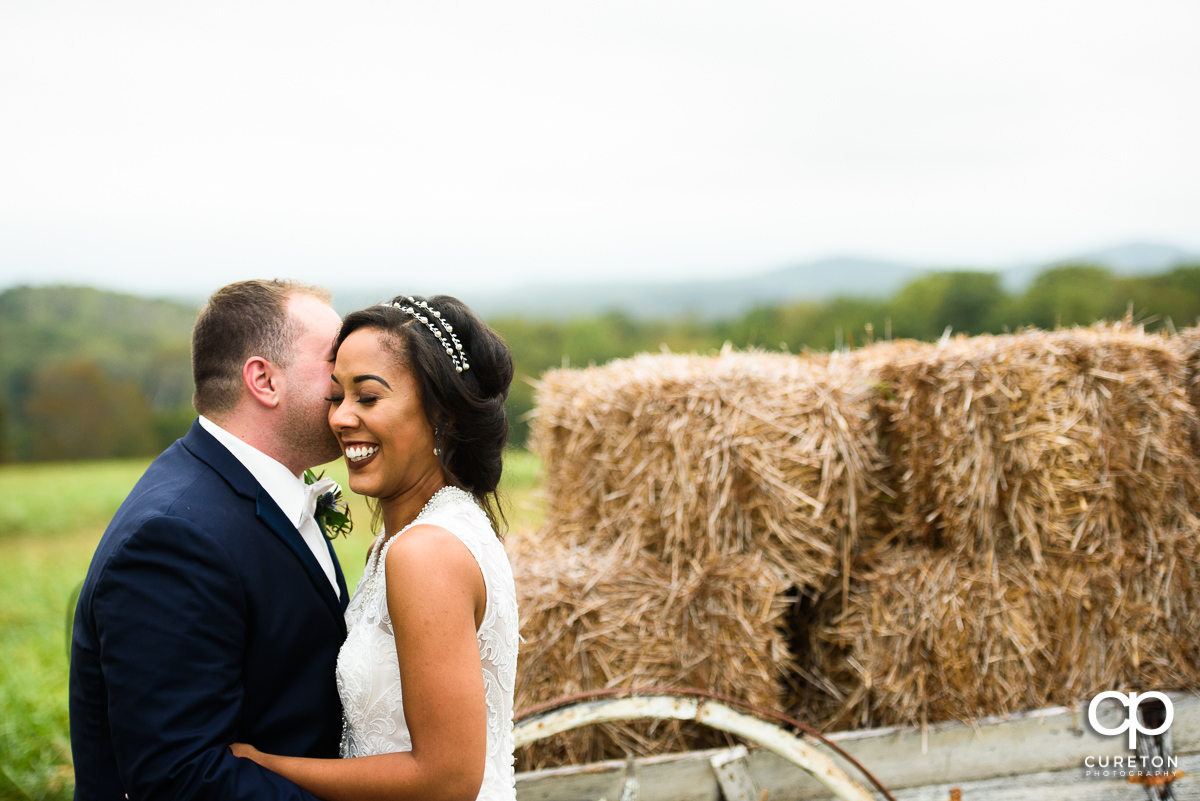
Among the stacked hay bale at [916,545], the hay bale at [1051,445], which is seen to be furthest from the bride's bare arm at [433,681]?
the hay bale at [1051,445]

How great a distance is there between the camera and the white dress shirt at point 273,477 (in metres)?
1.91

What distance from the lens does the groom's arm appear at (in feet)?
4.86

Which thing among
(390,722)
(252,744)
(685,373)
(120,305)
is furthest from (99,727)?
(120,305)

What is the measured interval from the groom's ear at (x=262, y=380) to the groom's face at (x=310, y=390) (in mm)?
31

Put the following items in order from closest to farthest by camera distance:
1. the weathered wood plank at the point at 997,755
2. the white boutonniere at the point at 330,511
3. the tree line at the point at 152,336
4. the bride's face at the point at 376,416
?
1. the bride's face at the point at 376,416
2. the white boutonniere at the point at 330,511
3. the weathered wood plank at the point at 997,755
4. the tree line at the point at 152,336

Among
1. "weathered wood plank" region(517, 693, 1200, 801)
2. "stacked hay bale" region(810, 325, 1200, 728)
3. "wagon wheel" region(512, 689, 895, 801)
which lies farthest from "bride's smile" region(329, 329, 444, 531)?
"stacked hay bale" region(810, 325, 1200, 728)

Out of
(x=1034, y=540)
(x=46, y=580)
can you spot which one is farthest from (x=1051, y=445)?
(x=46, y=580)

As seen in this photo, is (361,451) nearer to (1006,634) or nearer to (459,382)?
(459,382)

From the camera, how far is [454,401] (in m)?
1.81

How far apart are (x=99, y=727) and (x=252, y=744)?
0.35 m

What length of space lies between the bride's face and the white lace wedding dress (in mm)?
132

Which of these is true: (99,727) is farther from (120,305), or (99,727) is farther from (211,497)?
(120,305)

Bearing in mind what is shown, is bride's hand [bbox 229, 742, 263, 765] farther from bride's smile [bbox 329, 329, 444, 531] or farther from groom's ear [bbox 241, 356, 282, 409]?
groom's ear [bbox 241, 356, 282, 409]

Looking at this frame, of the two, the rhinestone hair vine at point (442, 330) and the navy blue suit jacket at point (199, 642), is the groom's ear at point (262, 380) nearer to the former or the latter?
the navy blue suit jacket at point (199, 642)
